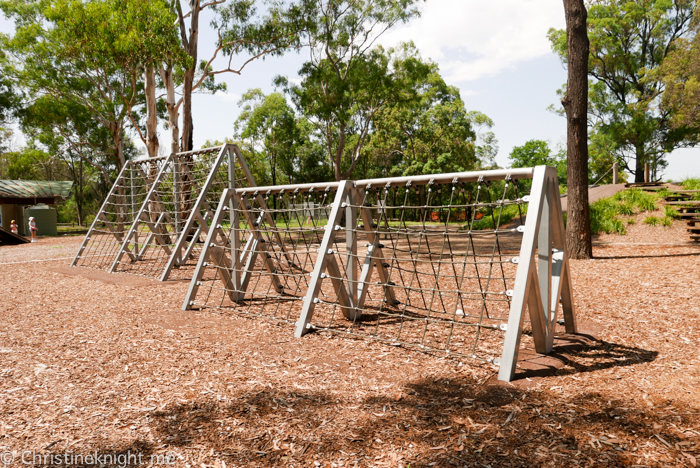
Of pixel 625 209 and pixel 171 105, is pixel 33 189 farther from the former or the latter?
pixel 625 209

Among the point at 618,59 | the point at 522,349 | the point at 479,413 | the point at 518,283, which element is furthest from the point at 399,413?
the point at 618,59

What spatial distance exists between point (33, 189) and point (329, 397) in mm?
26455

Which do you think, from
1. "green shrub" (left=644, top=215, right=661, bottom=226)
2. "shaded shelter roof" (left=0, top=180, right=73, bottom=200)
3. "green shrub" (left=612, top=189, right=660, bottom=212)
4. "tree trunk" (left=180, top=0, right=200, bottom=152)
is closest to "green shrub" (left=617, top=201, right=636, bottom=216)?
"green shrub" (left=612, top=189, right=660, bottom=212)

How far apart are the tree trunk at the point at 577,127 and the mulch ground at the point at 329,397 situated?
3681 mm

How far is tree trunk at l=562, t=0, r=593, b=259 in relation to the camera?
8.48 meters

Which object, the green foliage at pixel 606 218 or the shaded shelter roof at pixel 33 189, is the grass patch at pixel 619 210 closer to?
the green foliage at pixel 606 218

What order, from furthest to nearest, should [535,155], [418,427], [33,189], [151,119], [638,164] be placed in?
[535,155], [638,164], [33,189], [151,119], [418,427]

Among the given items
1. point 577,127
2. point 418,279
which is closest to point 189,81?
point 577,127

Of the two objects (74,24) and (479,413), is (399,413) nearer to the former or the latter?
(479,413)

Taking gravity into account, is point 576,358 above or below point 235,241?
below

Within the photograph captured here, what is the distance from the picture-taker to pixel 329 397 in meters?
2.94

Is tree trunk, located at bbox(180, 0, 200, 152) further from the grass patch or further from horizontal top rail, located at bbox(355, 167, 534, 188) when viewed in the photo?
the grass patch

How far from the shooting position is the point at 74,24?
13.2 m

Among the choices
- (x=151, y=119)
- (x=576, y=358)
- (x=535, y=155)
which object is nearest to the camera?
(x=576, y=358)
